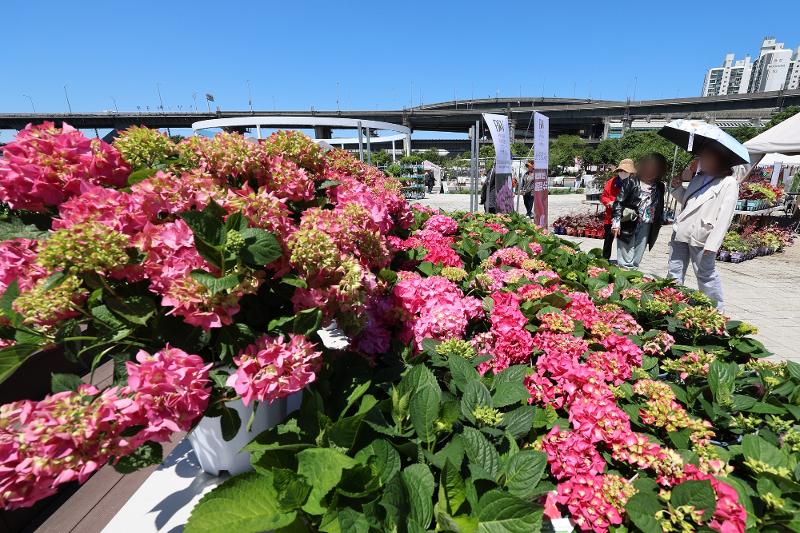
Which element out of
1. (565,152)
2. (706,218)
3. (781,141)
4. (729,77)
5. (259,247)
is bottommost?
(706,218)

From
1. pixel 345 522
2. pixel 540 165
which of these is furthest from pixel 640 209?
pixel 345 522

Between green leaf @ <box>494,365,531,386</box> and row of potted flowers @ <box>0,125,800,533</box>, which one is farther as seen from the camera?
green leaf @ <box>494,365,531,386</box>

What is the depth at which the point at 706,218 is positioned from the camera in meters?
3.75

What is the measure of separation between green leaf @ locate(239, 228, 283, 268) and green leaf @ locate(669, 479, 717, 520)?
41.7 inches

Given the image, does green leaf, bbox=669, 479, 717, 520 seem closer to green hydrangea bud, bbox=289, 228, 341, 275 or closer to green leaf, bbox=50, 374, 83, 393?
green hydrangea bud, bbox=289, 228, 341, 275

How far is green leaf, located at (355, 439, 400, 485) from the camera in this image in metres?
0.89

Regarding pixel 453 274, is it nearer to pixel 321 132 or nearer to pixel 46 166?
pixel 46 166

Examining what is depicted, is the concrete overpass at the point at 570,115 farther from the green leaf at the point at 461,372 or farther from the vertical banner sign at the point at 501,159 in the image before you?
the green leaf at the point at 461,372

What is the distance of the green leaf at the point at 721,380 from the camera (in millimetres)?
1222

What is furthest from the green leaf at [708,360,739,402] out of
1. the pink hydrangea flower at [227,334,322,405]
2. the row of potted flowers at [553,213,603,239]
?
the row of potted flowers at [553,213,603,239]

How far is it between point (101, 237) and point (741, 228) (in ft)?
43.1

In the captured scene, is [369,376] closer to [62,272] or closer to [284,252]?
[284,252]

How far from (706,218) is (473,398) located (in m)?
3.94

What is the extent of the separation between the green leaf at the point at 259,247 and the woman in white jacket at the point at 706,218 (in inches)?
156
